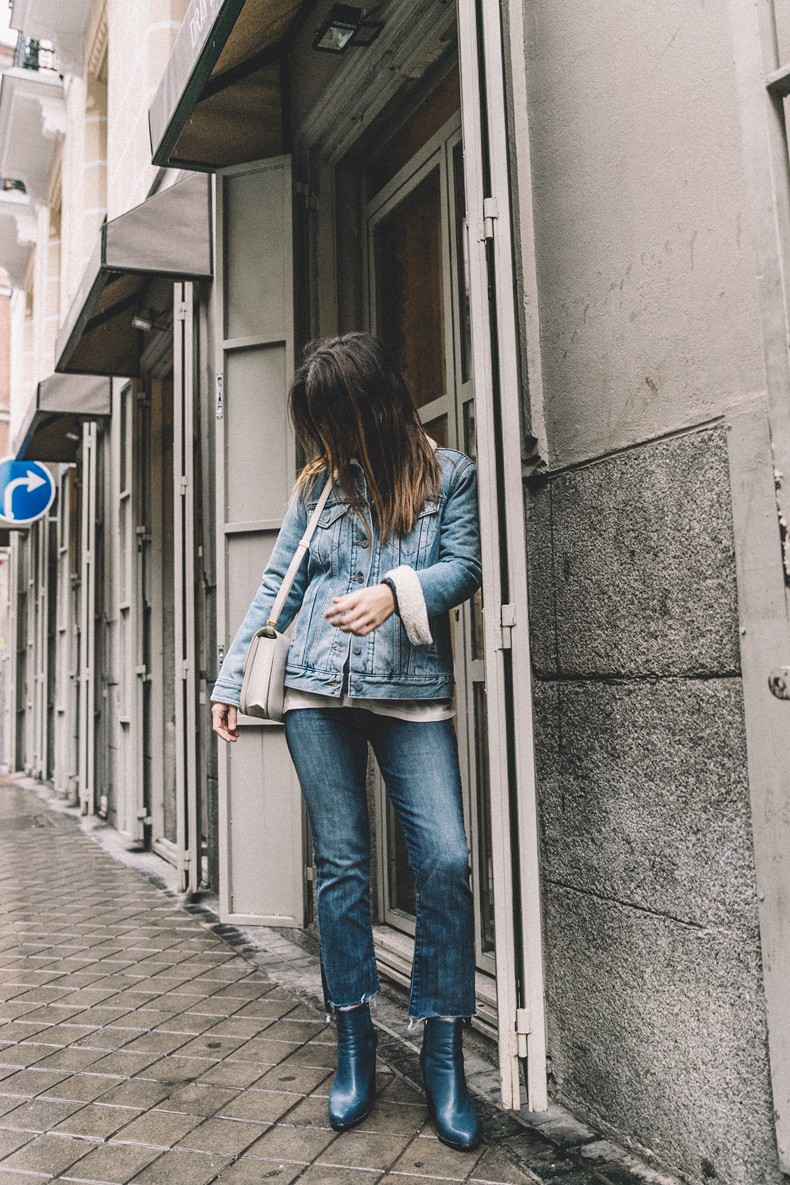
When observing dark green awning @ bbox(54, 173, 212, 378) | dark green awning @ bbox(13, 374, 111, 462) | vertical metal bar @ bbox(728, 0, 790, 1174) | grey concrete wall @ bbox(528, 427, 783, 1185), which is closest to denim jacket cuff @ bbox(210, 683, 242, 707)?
grey concrete wall @ bbox(528, 427, 783, 1185)

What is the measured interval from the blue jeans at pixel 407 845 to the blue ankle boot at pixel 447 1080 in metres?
0.05

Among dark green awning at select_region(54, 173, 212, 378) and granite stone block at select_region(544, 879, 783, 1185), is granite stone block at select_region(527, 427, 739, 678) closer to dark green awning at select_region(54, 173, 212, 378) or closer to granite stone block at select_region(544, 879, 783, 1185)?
granite stone block at select_region(544, 879, 783, 1185)

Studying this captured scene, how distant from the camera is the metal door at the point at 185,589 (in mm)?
5234

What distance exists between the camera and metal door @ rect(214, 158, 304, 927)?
4.48 m

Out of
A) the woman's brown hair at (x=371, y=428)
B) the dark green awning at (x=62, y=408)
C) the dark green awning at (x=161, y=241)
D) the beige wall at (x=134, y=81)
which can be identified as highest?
the beige wall at (x=134, y=81)

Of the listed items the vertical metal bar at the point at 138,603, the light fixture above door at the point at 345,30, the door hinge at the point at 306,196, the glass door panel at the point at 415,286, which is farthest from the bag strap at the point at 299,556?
the vertical metal bar at the point at 138,603

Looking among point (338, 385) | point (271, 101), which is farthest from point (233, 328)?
point (338, 385)

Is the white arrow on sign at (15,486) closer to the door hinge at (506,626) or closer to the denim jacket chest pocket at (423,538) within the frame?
the denim jacket chest pocket at (423,538)

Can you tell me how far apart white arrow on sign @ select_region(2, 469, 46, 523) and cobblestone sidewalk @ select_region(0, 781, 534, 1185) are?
6748 millimetres

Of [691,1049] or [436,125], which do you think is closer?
[691,1049]

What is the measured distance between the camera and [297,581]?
2.72m

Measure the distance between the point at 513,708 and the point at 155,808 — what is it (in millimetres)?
5389

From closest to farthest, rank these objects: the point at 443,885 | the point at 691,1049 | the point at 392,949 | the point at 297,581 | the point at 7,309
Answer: the point at 691,1049 → the point at 443,885 → the point at 297,581 → the point at 392,949 → the point at 7,309

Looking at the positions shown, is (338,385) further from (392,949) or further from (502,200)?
(392,949)
